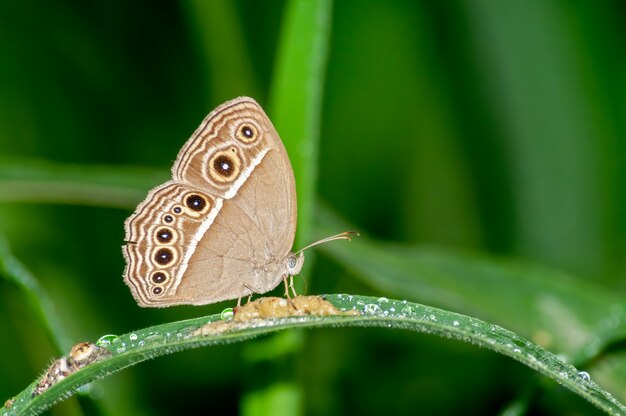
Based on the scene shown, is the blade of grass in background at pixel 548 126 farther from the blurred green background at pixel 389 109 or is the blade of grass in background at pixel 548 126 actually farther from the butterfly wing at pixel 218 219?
the butterfly wing at pixel 218 219

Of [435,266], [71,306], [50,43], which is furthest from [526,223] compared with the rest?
[50,43]

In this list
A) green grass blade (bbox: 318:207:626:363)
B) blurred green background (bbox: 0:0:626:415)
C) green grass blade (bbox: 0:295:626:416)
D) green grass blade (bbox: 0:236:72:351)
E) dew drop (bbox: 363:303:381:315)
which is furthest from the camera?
blurred green background (bbox: 0:0:626:415)

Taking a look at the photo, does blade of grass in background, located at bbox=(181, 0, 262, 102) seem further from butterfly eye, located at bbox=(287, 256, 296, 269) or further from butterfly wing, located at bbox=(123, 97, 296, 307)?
butterfly eye, located at bbox=(287, 256, 296, 269)

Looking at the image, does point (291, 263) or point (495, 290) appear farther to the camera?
point (495, 290)

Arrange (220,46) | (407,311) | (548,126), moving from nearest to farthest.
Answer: (407,311)
(220,46)
(548,126)

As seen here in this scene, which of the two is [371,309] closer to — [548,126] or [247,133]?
[247,133]

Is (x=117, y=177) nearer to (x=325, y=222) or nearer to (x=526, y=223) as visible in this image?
(x=325, y=222)

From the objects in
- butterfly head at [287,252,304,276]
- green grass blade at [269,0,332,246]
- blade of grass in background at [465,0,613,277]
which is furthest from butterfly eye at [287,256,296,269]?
blade of grass in background at [465,0,613,277]

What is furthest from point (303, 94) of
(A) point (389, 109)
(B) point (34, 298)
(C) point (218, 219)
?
(A) point (389, 109)
